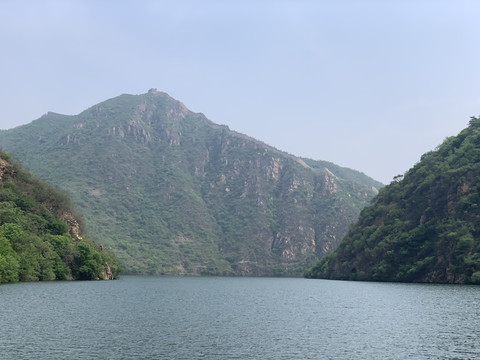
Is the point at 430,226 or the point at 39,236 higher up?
the point at 430,226

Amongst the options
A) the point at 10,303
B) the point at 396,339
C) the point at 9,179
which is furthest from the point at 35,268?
the point at 396,339

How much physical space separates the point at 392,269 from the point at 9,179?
132823 millimetres

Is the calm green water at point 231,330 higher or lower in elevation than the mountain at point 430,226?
lower

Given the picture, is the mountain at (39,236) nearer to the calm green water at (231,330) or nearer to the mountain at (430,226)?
the calm green water at (231,330)

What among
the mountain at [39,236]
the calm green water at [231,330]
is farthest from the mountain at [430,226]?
the mountain at [39,236]

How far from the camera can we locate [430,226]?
154 m

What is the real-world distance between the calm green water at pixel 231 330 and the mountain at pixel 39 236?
3829cm

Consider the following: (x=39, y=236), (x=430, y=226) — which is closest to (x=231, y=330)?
(x=39, y=236)

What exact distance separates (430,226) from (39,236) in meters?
124

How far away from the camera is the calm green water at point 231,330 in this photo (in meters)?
41.0

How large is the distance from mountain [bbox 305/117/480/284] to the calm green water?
61418mm

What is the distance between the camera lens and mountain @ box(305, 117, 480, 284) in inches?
5384

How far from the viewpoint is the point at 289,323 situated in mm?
59875

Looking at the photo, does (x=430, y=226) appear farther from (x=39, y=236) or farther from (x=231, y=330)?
(x=39, y=236)
